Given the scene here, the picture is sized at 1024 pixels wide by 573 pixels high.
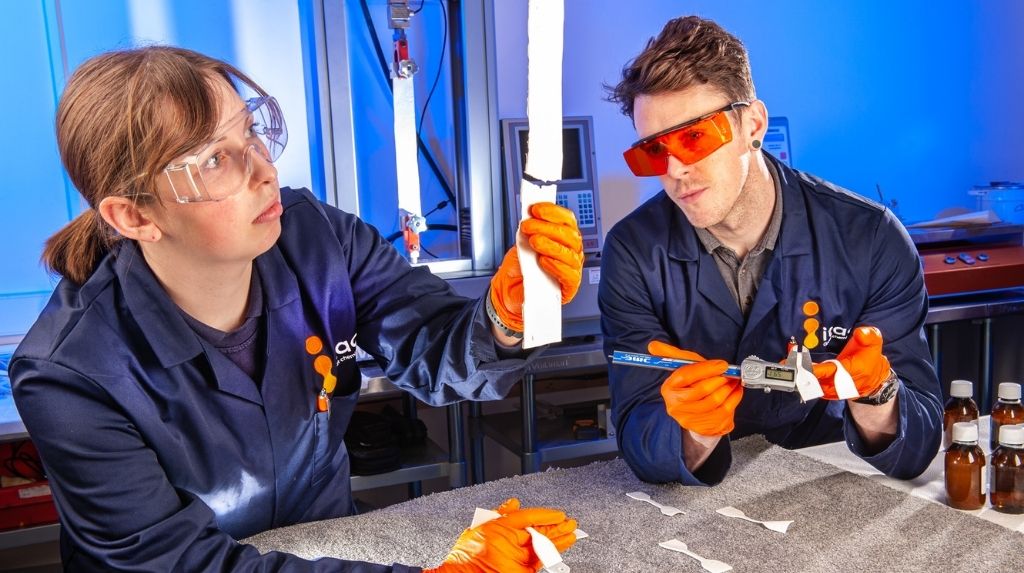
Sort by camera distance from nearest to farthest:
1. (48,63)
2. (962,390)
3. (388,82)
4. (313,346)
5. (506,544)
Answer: (506,544)
(313,346)
(962,390)
(48,63)
(388,82)

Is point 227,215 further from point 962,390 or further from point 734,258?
point 962,390

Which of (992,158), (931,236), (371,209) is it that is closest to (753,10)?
(931,236)

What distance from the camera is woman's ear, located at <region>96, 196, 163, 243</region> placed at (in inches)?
50.7

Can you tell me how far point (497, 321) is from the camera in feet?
4.70

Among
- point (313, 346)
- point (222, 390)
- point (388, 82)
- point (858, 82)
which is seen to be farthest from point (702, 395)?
point (858, 82)

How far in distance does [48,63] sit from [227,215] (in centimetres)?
191

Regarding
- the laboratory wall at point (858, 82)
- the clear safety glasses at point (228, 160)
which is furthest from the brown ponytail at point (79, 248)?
the laboratory wall at point (858, 82)

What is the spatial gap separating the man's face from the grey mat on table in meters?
0.57

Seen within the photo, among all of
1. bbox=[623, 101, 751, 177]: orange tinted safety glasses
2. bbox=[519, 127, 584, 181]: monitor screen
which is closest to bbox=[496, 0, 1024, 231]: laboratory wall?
bbox=[519, 127, 584, 181]: monitor screen

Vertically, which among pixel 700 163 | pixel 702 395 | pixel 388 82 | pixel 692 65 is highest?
pixel 388 82

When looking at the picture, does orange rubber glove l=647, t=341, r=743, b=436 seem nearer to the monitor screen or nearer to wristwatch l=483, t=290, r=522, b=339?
wristwatch l=483, t=290, r=522, b=339

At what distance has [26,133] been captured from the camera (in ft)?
9.04

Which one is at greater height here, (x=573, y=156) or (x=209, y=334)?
(x=573, y=156)

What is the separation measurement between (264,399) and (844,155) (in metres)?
3.39
